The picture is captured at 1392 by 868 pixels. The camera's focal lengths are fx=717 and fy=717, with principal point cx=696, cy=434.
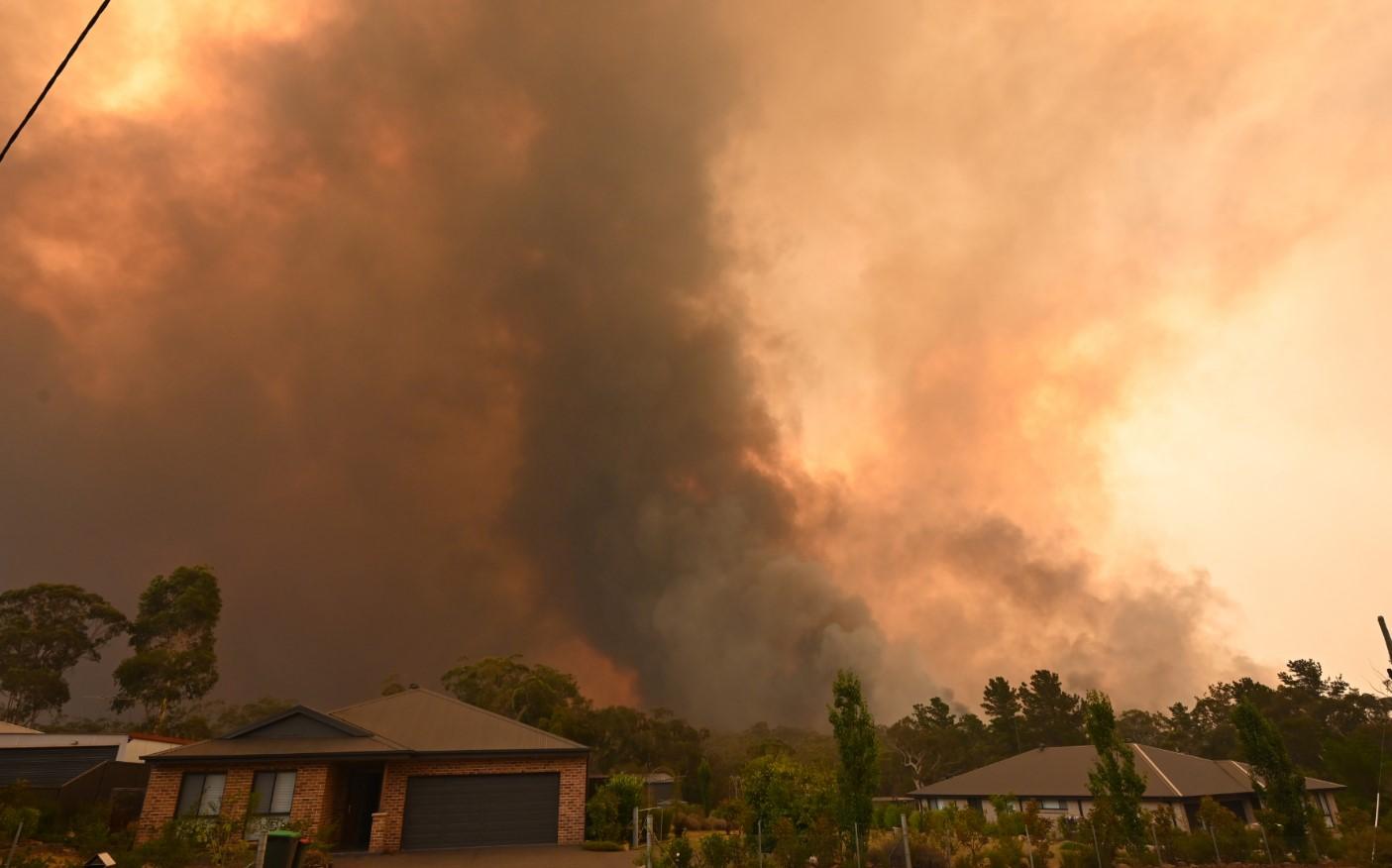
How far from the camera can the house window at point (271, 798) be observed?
26.8m

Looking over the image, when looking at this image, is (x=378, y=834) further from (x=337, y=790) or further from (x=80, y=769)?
(x=80, y=769)

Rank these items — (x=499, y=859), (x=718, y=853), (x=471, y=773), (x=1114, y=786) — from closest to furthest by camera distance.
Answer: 1. (x=718, y=853)
2. (x=499, y=859)
3. (x=1114, y=786)
4. (x=471, y=773)

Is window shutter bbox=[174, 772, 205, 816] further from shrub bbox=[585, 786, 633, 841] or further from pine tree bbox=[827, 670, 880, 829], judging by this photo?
pine tree bbox=[827, 670, 880, 829]

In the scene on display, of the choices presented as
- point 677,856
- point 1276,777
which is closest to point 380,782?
point 677,856

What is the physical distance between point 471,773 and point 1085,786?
121 ft

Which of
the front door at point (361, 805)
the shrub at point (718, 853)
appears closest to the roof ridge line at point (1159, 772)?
the shrub at point (718, 853)

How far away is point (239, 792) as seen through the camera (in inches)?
1078

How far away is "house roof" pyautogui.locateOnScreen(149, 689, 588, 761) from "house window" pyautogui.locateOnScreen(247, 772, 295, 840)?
0.98 meters

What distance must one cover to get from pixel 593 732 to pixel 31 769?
59.0 metres

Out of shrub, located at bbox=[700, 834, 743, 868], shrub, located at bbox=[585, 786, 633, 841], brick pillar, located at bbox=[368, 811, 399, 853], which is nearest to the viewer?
shrub, located at bbox=[700, 834, 743, 868]

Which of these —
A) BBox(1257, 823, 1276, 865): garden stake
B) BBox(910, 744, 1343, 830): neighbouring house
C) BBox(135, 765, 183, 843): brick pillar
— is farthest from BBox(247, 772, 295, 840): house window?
BBox(1257, 823, 1276, 865): garden stake

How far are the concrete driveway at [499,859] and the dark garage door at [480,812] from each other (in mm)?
821

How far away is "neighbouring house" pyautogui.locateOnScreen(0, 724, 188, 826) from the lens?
28.8 meters

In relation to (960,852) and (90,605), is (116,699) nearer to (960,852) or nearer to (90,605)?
(90,605)
